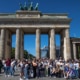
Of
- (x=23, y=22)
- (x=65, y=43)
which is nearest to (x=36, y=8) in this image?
(x=23, y=22)

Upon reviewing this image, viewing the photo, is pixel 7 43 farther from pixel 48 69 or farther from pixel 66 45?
pixel 48 69

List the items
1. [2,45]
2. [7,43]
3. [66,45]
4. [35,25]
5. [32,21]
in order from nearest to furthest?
[2,45] < [66,45] < [32,21] < [35,25] < [7,43]

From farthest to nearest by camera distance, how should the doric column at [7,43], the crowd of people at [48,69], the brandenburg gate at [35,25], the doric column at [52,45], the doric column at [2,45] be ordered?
the doric column at [7,43], the brandenburg gate at [35,25], the doric column at [52,45], the doric column at [2,45], the crowd of people at [48,69]

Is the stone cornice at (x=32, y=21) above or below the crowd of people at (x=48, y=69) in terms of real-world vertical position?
above

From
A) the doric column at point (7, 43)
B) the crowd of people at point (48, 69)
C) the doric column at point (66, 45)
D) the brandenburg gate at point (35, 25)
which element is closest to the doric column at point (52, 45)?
the brandenburg gate at point (35, 25)

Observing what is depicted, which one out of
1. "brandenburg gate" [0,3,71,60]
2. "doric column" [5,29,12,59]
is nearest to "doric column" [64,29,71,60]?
"brandenburg gate" [0,3,71,60]

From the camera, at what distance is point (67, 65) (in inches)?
1046

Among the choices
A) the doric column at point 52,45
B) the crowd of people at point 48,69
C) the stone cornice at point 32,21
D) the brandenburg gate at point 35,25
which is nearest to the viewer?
the crowd of people at point 48,69

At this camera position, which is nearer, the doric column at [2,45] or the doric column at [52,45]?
the doric column at [2,45]

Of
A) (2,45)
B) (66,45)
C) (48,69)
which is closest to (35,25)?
(66,45)

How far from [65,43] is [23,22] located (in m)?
13.5

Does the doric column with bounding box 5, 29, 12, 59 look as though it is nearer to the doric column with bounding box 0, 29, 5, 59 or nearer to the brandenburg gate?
the brandenburg gate

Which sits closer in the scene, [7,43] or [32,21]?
[32,21]

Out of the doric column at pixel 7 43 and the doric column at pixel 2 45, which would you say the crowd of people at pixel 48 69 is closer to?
the doric column at pixel 2 45
